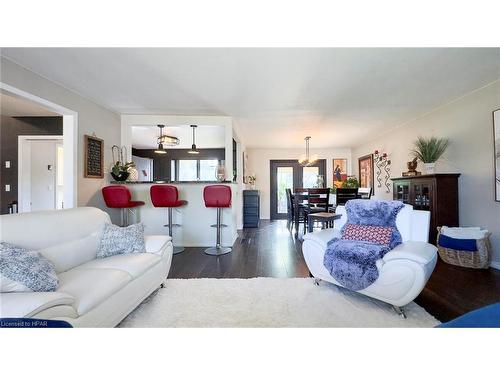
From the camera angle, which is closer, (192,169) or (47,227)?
(47,227)

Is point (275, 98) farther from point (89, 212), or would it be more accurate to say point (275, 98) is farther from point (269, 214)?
point (269, 214)

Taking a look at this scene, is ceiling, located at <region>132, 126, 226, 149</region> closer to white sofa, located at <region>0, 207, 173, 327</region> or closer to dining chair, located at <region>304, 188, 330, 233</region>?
dining chair, located at <region>304, 188, 330, 233</region>

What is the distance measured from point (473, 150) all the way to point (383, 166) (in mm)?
2451

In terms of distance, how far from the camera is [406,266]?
164 cm

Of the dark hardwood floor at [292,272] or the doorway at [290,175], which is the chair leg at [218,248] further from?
the doorway at [290,175]

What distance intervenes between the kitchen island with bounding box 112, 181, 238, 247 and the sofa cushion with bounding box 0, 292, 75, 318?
2.88 metres

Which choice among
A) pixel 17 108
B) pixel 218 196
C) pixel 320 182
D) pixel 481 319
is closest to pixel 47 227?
pixel 218 196

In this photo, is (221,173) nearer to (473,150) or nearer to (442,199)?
(442,199)
